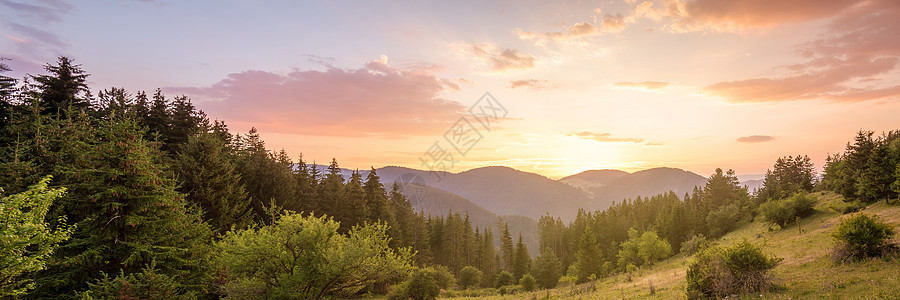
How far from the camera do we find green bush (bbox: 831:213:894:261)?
15891mm

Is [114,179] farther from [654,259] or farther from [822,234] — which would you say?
[654,259]

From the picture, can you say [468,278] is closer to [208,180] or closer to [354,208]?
[354,208]

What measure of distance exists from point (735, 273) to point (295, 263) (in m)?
21.7

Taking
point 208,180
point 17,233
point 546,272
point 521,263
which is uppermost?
point 208,180

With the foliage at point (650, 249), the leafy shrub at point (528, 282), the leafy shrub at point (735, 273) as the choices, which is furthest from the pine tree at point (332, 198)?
the foliage at point (650, 249)

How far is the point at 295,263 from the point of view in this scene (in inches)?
682

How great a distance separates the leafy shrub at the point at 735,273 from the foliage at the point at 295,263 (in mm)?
16976

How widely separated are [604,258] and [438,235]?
40.7 metres

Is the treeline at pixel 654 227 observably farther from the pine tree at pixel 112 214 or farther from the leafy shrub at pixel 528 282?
the pine tree at pixel 112 214

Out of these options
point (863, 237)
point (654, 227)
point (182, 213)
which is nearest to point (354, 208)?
point (182, 213)

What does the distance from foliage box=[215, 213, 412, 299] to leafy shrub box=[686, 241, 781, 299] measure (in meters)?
17.0

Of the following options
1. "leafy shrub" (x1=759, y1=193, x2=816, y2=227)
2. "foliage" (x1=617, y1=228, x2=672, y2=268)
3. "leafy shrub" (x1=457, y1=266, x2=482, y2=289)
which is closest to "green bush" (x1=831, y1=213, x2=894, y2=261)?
"leafy shrub" (x1=759, y1=193, x2=816, y2=227)

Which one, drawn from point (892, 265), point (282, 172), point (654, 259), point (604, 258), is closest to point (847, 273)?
point (892, 265)

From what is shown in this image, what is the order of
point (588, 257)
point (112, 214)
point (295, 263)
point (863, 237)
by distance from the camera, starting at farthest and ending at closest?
point (588, 257) < point (112, 214) < point (295, 263) < point (863, 237)
